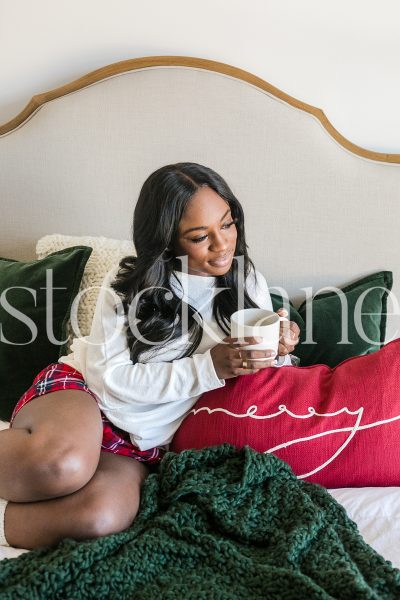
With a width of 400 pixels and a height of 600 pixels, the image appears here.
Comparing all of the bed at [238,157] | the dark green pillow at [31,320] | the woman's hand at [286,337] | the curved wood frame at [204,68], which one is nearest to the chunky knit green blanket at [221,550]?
the woman's hand at [286,337]

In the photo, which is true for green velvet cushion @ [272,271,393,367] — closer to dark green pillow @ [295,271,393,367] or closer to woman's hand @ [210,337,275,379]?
dark green pillow @ [295,271,393,367]

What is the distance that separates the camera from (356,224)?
1.75m

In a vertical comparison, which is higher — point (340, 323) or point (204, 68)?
point (204, 68)

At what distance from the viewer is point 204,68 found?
5.73 ft

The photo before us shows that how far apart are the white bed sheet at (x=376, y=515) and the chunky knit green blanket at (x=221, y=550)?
0.05 m

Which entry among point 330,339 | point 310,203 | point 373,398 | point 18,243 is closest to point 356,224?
point 310,203

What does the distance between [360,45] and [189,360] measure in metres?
0.98

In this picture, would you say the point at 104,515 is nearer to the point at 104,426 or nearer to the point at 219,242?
the point at 104,426

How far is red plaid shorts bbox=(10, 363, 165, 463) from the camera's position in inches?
55.5

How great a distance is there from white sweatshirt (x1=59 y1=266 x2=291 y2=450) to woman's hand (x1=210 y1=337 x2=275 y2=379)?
2 centimetres

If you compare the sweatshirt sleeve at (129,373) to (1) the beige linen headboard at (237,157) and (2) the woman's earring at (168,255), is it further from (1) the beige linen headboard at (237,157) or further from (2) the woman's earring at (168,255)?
(1) the beige linen headboard at (237,157)

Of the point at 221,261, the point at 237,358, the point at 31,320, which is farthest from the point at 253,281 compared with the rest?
the point at 31,320

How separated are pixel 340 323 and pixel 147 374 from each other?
57 cm

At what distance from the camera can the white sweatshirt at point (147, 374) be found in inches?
53.6
